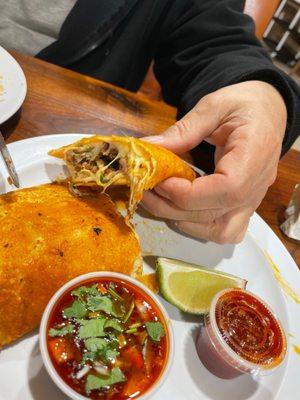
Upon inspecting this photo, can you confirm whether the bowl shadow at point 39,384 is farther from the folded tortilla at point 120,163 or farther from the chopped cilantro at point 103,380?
the folded tortilla at point 120,163

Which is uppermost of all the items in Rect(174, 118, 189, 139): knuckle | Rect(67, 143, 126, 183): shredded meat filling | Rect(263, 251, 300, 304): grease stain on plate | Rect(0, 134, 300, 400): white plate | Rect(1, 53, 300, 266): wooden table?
Rect(174, 118, 189, 139): knuckle

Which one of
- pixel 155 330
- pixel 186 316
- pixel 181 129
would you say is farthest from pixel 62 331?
pixel 181 129

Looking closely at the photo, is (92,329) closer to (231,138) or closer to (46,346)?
(46,346)

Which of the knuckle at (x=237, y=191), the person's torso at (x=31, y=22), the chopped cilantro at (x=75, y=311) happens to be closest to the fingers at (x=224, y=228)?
the knuckle at (x=237, y=191)

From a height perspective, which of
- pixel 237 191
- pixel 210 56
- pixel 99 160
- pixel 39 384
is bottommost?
pixel 39 384

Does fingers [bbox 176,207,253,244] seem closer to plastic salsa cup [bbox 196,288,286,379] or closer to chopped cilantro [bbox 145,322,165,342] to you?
plastic salsa cup [bbox 196,288,286,379]

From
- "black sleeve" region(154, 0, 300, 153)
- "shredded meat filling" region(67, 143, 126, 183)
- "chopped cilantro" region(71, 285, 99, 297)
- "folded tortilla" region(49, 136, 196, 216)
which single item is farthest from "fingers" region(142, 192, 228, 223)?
"black sleeve" region(154, 0, 300, 153)

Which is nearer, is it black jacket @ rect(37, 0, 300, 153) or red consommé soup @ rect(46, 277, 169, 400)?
red consommé soup @ rect(46, 277, 169, 400)
